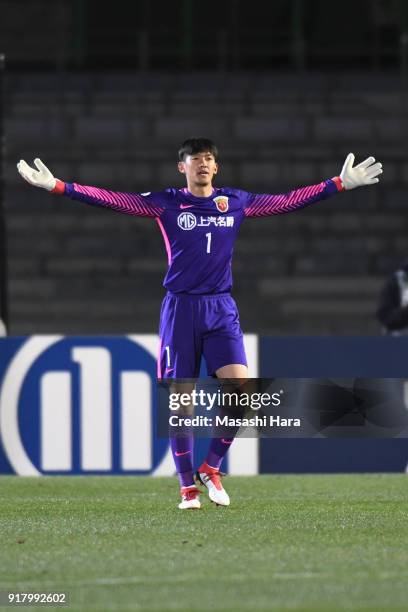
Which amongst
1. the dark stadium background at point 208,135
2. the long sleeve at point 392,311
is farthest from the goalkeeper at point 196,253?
the dark stadium background at point 208,135

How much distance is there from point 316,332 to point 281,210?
8603mm

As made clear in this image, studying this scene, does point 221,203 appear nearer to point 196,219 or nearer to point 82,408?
point 196,219

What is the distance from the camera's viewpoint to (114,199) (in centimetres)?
748

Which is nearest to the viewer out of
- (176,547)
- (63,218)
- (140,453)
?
(176,547)

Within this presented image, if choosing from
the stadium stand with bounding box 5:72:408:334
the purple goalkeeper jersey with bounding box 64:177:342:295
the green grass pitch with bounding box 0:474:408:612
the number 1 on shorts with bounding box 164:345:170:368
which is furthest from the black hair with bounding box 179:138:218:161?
the stadium stand with bounding box 5:72:408:334

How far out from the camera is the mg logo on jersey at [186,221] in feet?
24.4

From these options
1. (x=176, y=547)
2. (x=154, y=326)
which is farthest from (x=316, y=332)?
(x=176, y=547)

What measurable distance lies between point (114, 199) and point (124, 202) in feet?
0.20

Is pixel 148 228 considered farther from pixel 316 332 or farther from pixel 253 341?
pixel 253 341

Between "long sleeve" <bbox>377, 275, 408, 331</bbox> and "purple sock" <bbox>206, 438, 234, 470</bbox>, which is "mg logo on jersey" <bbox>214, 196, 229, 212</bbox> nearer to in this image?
"purple sock" <bbox>206, 438, 234, 470</bbox>

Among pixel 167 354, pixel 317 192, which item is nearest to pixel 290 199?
pixel 317 192

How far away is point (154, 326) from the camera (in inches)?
640

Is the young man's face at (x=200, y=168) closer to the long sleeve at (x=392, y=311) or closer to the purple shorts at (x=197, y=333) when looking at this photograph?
the purple shorts at (x=197, y=333)

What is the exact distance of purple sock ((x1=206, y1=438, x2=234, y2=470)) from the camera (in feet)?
25.0
